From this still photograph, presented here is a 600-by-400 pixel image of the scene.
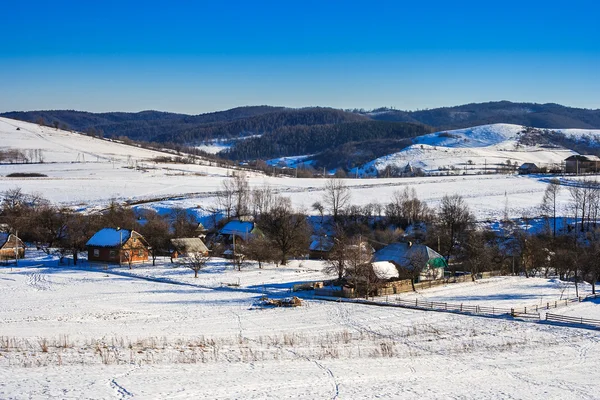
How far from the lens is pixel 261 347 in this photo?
2306 cm

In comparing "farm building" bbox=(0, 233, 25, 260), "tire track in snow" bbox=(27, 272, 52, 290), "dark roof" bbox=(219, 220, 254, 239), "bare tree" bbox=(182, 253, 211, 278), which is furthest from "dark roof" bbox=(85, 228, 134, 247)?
"dark roof" bbox=(219, 220, 254, 239)

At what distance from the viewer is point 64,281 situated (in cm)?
3928

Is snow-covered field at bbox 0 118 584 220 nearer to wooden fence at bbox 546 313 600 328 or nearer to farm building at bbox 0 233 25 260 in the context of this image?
farm building at bbox 0 233 25 260

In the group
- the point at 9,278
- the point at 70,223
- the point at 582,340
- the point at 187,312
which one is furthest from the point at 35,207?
the point at 582,340

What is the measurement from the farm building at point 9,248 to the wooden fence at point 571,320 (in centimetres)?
4106

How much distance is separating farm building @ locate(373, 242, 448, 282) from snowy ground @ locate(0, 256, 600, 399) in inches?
121

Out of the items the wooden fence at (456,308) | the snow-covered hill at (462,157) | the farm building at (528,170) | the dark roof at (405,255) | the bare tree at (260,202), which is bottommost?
the wooden fence at (456,308)

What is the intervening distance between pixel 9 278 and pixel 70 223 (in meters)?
15.2

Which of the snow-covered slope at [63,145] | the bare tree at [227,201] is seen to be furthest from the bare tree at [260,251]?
the snow-covered slope at [63,145]

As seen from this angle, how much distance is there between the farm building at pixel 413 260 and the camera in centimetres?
3988

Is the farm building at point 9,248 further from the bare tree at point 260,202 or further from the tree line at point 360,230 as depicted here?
the bare tree at point 260,202

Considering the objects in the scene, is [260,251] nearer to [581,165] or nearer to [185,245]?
[185,245]

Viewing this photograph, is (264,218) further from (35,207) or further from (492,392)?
(492,392)

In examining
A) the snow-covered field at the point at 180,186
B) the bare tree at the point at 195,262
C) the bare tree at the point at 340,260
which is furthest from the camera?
the snow-covered field at the point at 180,186
